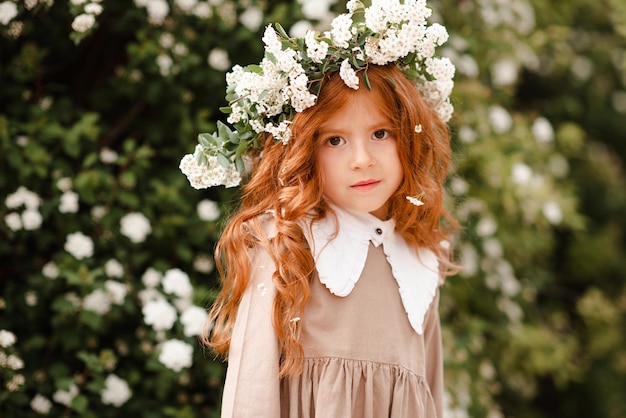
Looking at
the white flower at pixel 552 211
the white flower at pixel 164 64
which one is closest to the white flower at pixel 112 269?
the white flower at pixel 164 64

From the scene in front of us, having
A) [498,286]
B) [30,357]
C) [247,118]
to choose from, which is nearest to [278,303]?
[247,118]

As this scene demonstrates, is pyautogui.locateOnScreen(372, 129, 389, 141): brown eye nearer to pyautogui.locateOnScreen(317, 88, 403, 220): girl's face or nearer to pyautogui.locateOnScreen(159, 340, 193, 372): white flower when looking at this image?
pyautogui.locateOnScreen(317, 88, 403, 220): girl's face

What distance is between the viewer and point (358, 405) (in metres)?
1.71

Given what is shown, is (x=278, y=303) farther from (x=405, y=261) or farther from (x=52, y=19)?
(x=52, y=19)

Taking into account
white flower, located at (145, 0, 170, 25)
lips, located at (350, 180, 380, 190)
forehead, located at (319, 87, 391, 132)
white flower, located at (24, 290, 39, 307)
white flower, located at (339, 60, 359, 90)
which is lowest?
white flower, located at (24, 290, 39, 307)

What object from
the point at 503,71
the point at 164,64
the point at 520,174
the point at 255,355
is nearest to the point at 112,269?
the point at 164,64

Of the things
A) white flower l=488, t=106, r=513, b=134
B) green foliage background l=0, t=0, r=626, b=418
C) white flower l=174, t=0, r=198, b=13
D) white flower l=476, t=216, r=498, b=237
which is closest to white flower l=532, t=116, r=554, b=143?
green foliage background l=0, t=0, r=626, b=418

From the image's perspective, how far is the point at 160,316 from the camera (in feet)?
7.47

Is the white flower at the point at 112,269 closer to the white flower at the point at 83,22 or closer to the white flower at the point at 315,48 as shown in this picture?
the white flower at the point at 83,22

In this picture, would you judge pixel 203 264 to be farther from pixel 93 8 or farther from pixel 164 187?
pixel 93 8

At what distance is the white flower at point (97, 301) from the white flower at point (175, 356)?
28 centimetres

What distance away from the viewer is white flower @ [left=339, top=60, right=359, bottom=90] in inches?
64.4

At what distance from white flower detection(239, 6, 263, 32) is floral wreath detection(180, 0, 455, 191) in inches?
34.7

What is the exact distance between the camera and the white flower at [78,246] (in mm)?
2352
